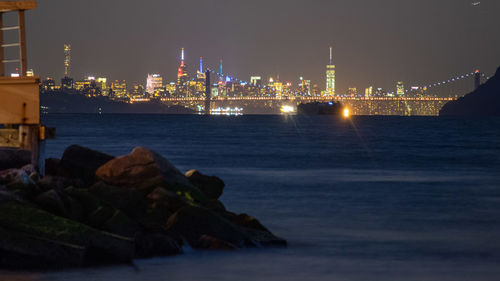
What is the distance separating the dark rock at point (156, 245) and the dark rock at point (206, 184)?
3513mm

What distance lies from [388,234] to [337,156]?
93.7 feet

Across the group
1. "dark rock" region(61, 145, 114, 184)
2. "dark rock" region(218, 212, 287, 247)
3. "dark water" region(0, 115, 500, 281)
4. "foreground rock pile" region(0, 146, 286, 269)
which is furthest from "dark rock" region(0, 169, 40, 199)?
"dark rock" region(218, 212, 287, 247)

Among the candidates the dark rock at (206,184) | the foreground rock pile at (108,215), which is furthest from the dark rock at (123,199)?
the dark rock at (206,184)

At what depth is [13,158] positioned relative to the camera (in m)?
13.3

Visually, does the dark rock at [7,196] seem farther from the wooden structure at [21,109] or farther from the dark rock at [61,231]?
the wooden structure at [21,109]

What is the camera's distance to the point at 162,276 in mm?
10180

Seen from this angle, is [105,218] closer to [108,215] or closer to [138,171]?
[108,215]

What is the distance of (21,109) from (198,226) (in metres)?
4.38

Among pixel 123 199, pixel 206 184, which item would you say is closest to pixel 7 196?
pixel 123 199

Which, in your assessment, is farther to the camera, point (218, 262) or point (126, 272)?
point (218, 262)

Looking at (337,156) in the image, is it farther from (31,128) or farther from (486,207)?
(31,128)

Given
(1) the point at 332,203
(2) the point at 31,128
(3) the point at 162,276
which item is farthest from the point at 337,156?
(3) the point at 162,276

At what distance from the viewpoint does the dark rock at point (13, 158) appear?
13.2 meters

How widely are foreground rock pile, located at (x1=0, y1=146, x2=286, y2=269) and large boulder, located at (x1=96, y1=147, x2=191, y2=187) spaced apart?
0.05ft
